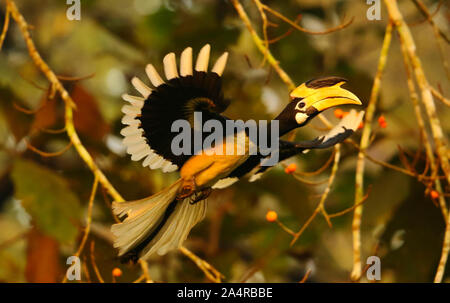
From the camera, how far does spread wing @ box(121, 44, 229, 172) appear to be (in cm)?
92

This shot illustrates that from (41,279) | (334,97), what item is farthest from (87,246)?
(334,97)

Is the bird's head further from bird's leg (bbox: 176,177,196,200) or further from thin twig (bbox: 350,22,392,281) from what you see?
thin twig (bbox: 350,22,392,281)

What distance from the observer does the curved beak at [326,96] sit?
3.13 feet

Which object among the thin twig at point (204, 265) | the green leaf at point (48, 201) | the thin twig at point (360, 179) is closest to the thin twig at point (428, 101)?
the thin twig at point (360, 179)

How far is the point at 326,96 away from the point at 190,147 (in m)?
0.20

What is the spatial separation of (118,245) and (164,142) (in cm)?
17

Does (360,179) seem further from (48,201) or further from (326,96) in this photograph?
(48,201)

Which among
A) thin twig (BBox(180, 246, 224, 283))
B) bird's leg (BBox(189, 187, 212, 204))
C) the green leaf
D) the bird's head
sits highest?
the green leaf

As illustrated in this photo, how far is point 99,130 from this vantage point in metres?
2.05

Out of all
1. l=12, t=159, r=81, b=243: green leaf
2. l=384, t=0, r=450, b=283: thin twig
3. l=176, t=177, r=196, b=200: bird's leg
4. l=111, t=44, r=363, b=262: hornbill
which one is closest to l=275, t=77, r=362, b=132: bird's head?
l=111, t=44, r=363, b=262: hornbill

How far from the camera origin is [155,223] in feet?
3.42

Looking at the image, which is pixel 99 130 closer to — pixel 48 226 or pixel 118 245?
pixel 48 226

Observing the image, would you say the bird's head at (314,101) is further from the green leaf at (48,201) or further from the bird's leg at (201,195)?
the green leaf at (48,201)

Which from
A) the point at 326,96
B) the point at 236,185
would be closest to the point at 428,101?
the point at 326,96
